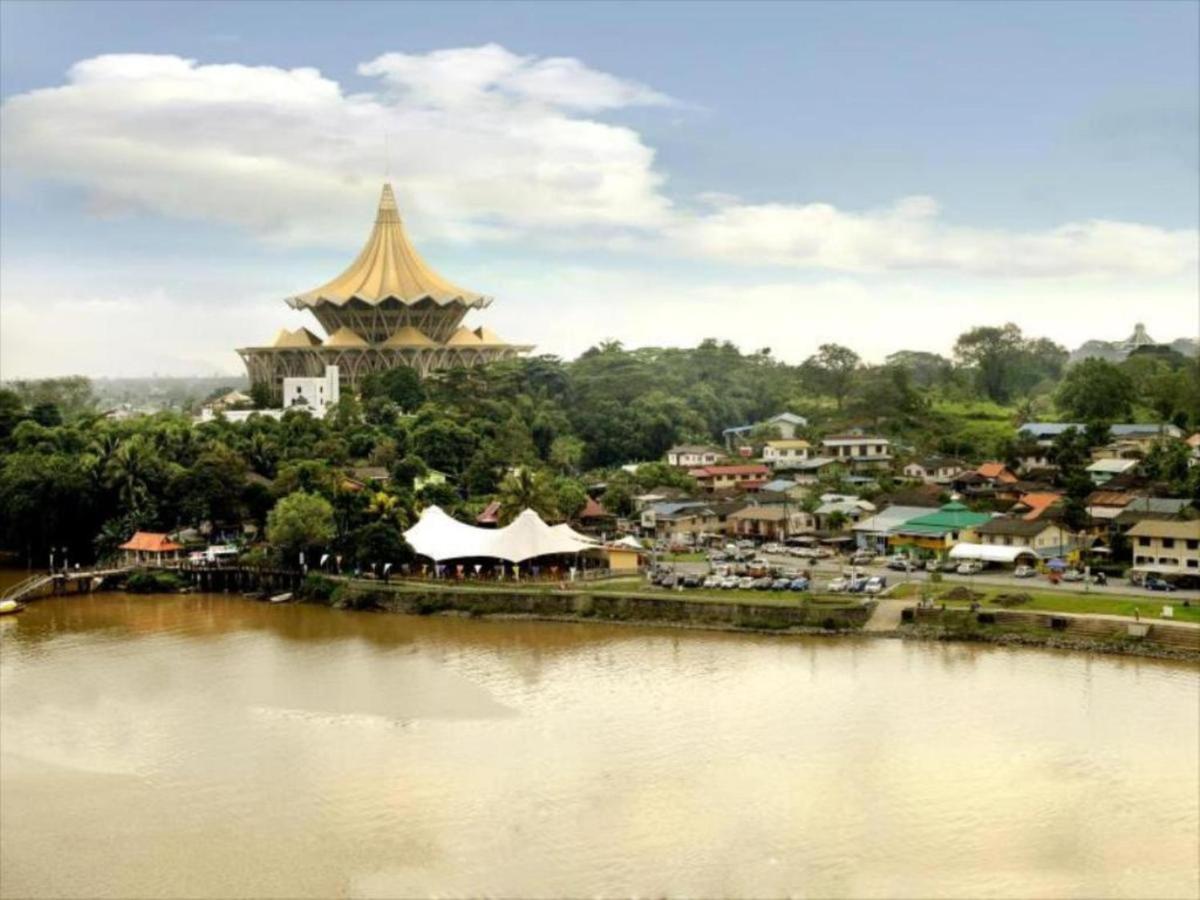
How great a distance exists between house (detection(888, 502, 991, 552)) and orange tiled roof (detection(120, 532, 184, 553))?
1624 centimetres

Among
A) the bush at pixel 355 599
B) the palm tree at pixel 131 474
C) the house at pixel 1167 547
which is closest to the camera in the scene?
the house at pixel 1167 547

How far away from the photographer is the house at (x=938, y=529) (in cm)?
2839

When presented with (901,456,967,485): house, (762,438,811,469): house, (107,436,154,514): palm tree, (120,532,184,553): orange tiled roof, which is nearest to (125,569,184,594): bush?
(120,532,184,553): orange tiled roof

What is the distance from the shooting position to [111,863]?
13141mm

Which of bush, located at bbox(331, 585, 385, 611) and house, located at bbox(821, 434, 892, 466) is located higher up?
house, located at bbox(821, 434, 892, 466)

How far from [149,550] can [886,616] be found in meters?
17.3

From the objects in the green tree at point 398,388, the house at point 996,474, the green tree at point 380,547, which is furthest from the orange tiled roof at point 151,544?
the house at point 996,474

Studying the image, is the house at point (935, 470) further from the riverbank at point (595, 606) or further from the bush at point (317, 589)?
the bush at point (317, 589)

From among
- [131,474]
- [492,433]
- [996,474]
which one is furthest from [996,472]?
[131,474]

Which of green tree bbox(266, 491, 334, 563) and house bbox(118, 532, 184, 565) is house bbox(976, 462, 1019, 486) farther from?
house bbox(118, 532, 184, 565)

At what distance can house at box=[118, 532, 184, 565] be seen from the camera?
1232 inches

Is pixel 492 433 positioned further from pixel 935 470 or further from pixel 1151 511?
pixel 1151 511

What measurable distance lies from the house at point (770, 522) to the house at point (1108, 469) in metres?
7.30

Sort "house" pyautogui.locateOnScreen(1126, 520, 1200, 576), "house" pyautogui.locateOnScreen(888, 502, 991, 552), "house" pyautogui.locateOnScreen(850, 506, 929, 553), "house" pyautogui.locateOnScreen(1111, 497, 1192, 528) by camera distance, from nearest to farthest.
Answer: "house" pyautogui.locateOnScreen(1126, 520, 1200, 576) < "house" pyautogui.locateOnScreen(1111, 497, 1192, 528) < "house" pyautogui.locateOnScreen(888, 502, 991, 552) < "house" pyautogui.locateOnScreen(850, 506, 929, 553)
